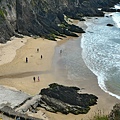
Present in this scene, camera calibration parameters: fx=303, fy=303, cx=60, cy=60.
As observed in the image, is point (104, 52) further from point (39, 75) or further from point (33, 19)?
point (33, 19)

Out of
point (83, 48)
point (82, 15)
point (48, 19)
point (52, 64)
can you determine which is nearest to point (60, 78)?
point (52, 64)

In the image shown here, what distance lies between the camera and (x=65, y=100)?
27.9 metres

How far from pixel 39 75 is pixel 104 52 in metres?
13.9

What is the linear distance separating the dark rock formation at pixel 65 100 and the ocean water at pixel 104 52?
11.8 feet

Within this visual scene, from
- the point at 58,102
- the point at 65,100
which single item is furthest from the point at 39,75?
the point at 58,102

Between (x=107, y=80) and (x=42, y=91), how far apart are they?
863 cm

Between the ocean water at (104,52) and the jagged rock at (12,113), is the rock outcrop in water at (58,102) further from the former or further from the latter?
the ocean water at (104,52)

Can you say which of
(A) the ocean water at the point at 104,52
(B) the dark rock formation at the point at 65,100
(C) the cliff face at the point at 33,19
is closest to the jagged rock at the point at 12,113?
(B) the dark rock formation at the point at 65,100

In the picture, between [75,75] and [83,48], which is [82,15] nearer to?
[83,48]

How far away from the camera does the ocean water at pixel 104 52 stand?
111ft

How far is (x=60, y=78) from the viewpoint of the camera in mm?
34531

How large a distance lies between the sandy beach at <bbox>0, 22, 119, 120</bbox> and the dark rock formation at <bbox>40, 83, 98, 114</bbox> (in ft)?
1.81

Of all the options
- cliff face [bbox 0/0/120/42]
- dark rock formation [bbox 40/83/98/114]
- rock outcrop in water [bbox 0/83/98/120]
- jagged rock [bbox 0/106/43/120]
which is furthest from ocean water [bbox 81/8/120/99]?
jagged rock [bbox 0/106/43/120]

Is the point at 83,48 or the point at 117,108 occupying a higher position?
the point at 117,108
